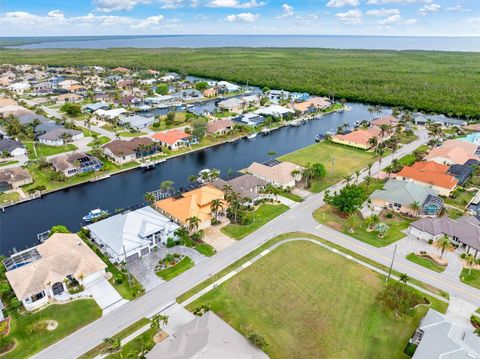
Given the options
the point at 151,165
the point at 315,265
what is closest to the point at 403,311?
the point at 315,265

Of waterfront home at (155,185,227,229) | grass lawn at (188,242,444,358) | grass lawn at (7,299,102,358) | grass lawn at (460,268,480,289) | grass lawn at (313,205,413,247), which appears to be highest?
waterfront home at (155,185,227,229)

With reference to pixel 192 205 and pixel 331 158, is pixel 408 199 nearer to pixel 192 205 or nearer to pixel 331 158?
pixel 331 158

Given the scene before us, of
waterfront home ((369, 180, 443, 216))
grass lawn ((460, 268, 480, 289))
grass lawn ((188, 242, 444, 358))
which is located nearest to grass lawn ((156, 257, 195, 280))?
grass lawn ((188, 242, 444, 358))

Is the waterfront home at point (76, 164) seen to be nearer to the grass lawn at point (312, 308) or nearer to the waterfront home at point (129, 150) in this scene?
the waterfront home at point (129, 150)

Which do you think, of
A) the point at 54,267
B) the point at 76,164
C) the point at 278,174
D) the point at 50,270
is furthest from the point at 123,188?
the point at 278,174

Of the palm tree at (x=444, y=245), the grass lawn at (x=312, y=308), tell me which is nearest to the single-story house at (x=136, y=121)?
the grass lawn at (x=312, y=308)

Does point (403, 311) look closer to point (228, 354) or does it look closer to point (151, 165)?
point (228, 354)

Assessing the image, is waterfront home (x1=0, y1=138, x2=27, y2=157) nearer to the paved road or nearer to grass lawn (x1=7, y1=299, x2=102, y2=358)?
grass lawn (x1=7, y1=299, x2=102, y2=358)
